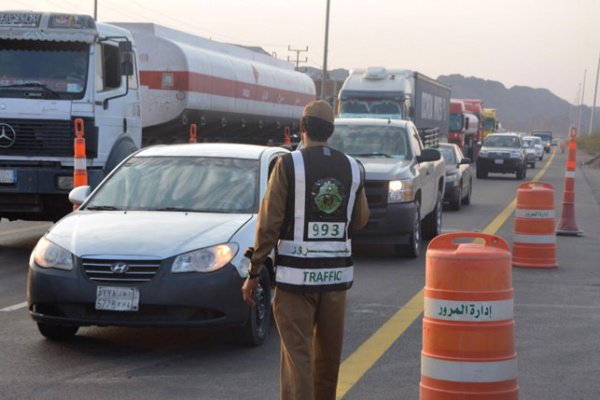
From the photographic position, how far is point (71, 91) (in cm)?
1529

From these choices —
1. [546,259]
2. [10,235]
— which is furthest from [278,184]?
[10,235]

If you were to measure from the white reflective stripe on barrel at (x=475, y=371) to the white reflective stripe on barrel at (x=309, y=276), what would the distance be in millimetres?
676

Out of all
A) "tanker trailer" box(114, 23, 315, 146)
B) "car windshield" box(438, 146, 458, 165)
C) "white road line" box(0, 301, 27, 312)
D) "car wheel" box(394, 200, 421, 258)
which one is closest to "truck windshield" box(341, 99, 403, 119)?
"tanker trailer" box(114, 23, 315, 146)

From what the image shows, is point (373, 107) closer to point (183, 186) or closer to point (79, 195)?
point (79, 195)

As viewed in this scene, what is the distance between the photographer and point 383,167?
49.8 feet

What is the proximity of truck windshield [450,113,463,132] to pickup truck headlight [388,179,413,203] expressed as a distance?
4251cm

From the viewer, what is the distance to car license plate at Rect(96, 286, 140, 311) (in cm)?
845

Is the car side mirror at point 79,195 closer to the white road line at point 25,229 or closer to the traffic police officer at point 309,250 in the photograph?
the traffic police officer at point 309,250

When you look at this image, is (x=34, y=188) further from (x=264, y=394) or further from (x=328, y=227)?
(x=328, y=227)

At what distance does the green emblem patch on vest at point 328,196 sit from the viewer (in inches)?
242

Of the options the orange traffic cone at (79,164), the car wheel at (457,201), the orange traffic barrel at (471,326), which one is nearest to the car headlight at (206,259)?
Result: the orange traffic barrel at (471,326)

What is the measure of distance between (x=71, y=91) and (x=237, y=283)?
7.32 metres

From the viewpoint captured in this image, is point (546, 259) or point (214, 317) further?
point (546, 259)

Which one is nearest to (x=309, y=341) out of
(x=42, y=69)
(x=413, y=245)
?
(x=413, y=245)
